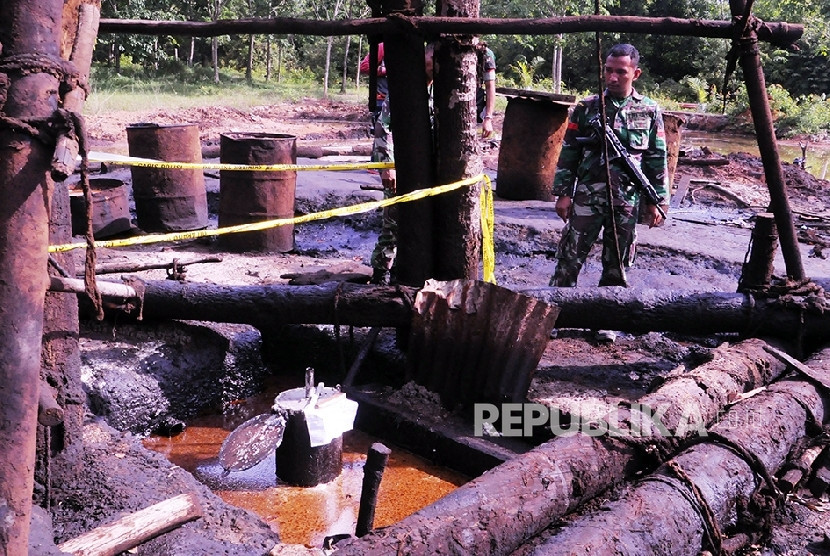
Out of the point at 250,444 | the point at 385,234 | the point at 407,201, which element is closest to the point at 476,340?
the point at 407,201

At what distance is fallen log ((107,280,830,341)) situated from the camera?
4.54 m

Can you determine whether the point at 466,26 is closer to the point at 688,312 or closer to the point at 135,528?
the point at 688,312

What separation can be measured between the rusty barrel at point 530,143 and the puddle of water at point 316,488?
20.6 ft

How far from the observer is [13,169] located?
1.93 metres

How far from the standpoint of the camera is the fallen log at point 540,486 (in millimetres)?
2492

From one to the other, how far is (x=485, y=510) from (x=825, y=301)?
301 cm

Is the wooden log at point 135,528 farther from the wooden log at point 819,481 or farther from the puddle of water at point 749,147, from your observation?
the puddle of water at point 749,147

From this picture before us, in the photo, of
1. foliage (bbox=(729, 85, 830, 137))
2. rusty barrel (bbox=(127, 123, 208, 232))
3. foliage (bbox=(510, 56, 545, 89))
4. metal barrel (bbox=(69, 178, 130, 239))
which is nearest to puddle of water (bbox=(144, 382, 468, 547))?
metal barrel (bbox=(69, 178, 130, 239))

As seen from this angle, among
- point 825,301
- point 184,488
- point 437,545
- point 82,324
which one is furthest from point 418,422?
point 825,301

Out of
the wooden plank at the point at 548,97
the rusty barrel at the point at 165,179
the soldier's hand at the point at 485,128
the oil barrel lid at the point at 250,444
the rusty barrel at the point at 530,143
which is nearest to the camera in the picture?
the oil barrel lid at the point at 250,444

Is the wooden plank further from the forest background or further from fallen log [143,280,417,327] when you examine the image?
the forest background

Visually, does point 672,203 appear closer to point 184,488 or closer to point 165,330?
point 165,330

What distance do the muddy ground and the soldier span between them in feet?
2.04

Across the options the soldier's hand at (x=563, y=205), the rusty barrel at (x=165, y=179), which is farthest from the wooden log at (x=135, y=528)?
the rusty barrel at (x=165, y=179)
